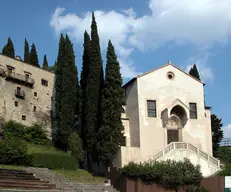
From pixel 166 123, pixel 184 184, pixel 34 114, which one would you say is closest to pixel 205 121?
pixel 166 123

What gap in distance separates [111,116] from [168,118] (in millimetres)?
6849

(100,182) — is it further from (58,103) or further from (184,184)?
(58,103)

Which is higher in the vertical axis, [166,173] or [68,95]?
[68,95]

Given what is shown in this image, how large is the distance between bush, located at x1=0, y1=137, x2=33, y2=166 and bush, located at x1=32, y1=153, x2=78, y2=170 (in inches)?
26.9

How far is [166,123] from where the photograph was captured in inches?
1775

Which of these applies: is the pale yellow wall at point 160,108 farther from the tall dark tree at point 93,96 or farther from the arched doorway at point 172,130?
the tall dark tree at point 93,96

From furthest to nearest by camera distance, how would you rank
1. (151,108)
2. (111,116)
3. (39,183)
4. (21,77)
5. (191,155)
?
(21,77), (151,108), (191,155), (111,116), (39,183)

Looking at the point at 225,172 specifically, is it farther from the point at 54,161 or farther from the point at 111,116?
the point at 54,161

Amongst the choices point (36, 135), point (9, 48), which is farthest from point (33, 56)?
point (36, 135)

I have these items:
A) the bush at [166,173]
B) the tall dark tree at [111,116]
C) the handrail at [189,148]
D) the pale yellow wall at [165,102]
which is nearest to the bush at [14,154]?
the tall dark tree at [111,116]

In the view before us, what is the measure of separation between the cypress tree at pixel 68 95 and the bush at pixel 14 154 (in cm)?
881

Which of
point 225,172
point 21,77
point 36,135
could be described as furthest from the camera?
point 21,77

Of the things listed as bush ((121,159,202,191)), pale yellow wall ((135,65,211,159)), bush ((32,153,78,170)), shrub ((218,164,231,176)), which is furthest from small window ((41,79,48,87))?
shrub ((218,164,231,176))

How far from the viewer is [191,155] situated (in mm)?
41875
